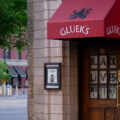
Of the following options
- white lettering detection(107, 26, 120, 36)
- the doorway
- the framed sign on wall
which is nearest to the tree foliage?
the framed sign on wall

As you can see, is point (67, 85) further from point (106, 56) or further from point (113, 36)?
point (113, 36)

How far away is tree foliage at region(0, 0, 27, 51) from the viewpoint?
1920 cm

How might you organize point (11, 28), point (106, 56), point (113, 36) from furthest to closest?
point (11, 28) → point (106, 56) → point (113, 36)

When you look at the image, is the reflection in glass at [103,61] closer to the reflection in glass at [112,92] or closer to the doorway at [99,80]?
the doorway at [99,80]

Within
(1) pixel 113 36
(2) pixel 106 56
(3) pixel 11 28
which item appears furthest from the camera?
(3) pixel 11 28

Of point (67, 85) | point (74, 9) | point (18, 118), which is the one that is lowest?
point (18, 118)

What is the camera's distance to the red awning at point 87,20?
1012 centimetres

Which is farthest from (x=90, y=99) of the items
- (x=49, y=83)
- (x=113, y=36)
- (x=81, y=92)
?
(x=113, y=36)

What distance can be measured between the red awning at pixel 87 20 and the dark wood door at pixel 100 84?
3.78ft

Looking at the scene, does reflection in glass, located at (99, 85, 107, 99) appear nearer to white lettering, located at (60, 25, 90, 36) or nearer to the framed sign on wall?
the framed sign on wall

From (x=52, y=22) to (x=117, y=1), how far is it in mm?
1513

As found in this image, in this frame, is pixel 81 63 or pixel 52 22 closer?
pixel 52 22

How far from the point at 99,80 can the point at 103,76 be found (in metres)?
0.14

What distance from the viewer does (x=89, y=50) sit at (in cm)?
1166
